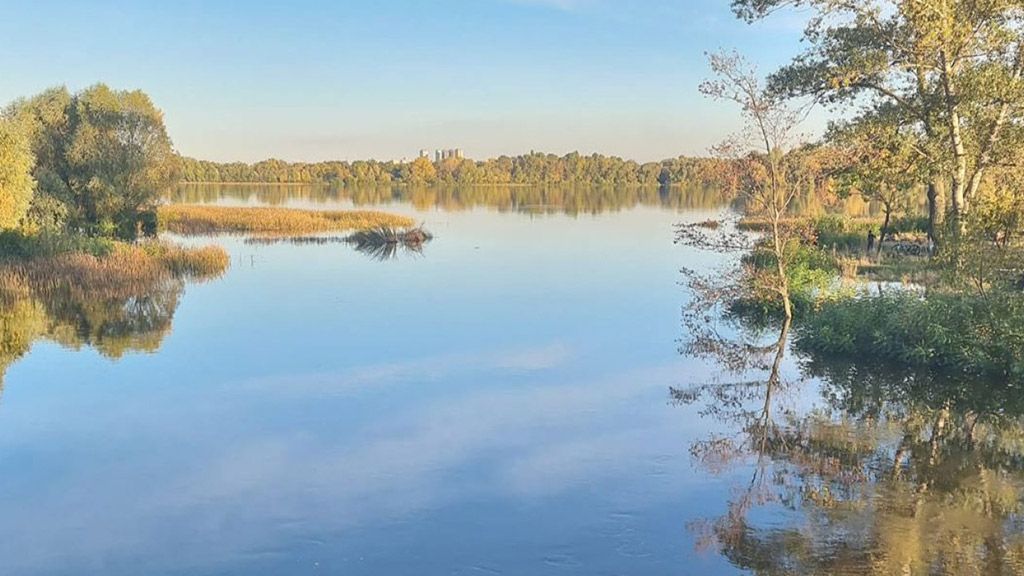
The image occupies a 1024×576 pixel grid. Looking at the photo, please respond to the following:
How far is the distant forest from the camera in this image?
15312cm

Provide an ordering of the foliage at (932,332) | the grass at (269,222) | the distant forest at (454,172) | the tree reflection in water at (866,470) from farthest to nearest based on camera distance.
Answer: the distant forest at (454,172) → the grass at (269,222) → the foliage at (932,332) → the tree reflection in water at (866,470)

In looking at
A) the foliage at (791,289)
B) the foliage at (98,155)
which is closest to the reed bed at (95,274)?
the foliage at (98,155)

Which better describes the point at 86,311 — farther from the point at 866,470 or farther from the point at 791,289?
the point at 866,470

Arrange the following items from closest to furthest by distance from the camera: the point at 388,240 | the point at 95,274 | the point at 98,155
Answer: the point at 95,274 < the point at 98,155 < the point at 388,240

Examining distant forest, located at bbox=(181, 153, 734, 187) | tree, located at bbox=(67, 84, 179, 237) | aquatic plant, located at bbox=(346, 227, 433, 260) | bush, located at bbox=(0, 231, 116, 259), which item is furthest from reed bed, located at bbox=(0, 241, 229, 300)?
distant forest, located at bbox=(181, 153, 734, 187)

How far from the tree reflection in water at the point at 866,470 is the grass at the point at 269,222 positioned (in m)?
33.0

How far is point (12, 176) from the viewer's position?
2342 cm

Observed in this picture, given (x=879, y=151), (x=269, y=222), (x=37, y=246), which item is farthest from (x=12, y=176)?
(x=879, y=151)

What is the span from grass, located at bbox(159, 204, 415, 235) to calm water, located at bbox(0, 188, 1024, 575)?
84.8 ft

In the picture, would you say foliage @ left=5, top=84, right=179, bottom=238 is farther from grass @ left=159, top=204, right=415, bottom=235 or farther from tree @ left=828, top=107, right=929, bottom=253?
tree @ left=828, top=107, right=929, bottom=253

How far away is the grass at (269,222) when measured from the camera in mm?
43625

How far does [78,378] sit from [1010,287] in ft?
50.6

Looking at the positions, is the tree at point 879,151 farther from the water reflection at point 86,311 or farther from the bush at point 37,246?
the bush at point 37,246

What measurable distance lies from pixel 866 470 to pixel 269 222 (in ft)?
133
